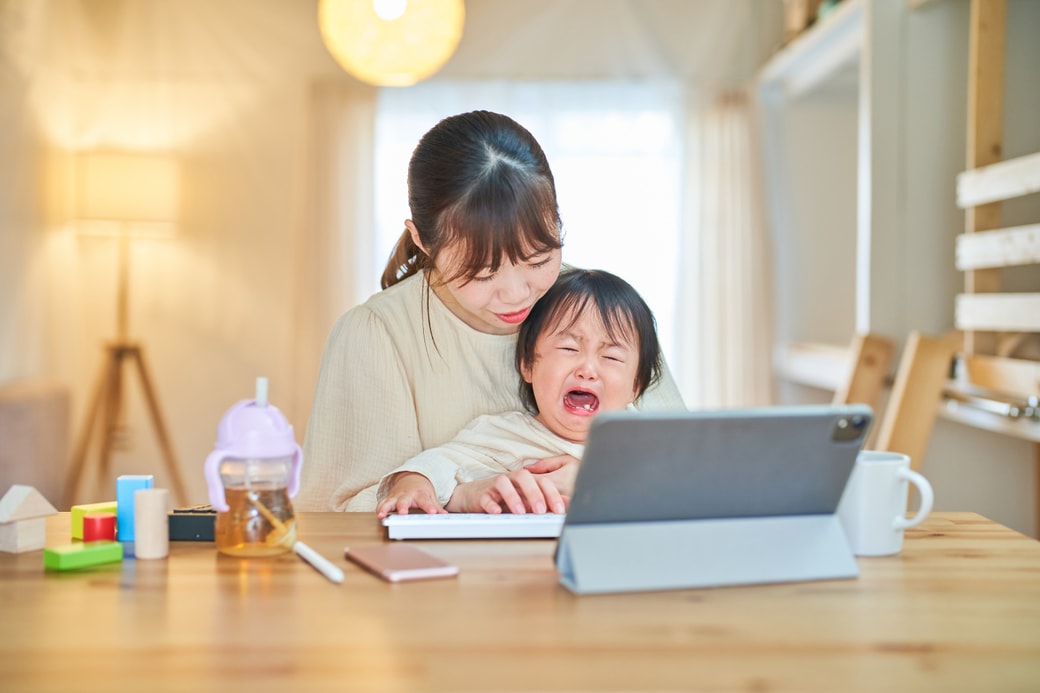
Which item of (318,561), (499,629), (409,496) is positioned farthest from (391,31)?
(499,629)

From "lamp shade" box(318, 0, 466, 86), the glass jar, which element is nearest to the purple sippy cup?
the glass jar

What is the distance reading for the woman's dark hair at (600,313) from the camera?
1.58 metres

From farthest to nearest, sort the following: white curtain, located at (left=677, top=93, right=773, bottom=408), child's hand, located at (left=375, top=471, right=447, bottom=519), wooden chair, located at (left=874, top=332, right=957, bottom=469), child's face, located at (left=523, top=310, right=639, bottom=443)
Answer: white curtain, located at (left=677, top=93, right=773, bottom=408), wooden chair, located at (left=874, top=332, right=957, bottom=469), child's face, located at (left=523, top=310, right=639, bottom=443), child's hand, located at (left=375, top=471, right=447, bottom=519)

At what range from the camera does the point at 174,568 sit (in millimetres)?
1049

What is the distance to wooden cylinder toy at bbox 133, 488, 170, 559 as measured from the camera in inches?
42.6

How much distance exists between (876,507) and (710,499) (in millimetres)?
208

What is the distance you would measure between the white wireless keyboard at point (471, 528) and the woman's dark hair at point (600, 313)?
1.50 feet

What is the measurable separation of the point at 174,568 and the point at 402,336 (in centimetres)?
69

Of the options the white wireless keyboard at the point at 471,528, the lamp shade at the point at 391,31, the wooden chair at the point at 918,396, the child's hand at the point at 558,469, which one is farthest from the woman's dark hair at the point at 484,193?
the lamp shade at the point at 391,31

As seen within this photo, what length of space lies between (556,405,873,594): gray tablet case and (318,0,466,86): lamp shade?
7.98 feet

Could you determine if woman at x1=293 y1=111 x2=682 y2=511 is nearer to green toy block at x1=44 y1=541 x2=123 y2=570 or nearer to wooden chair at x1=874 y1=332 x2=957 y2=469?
green toy block at x1=44 y1=541 x2=123 y2=570

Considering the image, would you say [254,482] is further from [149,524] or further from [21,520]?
[21,520]

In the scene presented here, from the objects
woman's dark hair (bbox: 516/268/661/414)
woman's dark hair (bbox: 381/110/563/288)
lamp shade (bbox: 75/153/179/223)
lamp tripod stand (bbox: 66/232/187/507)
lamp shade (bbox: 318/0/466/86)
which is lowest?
lamp tripod stand (bbox: 66/232/187/507)

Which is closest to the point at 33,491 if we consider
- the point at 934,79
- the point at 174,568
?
the point at 174,568
